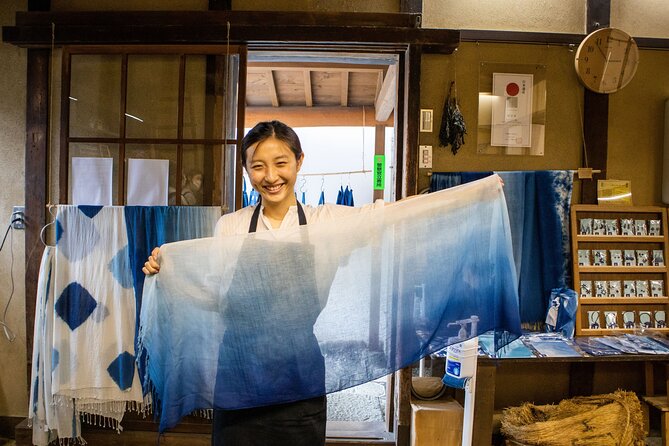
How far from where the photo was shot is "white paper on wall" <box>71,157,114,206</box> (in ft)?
8.85

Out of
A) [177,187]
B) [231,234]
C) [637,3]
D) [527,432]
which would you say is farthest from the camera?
[637,3]

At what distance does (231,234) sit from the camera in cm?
163

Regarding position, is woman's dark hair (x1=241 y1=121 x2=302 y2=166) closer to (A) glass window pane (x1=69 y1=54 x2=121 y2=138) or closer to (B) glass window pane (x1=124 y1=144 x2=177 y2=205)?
(B) glass window pane (x1=124 y1=144 x2=177 y2=205)

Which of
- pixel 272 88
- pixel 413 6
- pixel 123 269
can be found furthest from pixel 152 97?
pixel 272 88

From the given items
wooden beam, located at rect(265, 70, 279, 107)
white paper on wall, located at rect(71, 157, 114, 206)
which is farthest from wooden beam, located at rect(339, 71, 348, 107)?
white paper on wall, located at rect(71, 157, 114, 206)

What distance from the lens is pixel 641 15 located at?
292 centimetres

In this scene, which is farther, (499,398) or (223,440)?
(499,398)

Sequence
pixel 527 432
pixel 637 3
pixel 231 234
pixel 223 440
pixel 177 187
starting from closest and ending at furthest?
pixel 223 440 < pixel 231 234 < pixel 527 432 < pixel 177 187 < pixel 637 3

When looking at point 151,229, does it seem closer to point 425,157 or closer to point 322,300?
point 322,300

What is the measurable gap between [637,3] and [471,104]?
1.32 meters

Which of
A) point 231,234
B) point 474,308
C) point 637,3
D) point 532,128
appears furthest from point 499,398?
point 637,3

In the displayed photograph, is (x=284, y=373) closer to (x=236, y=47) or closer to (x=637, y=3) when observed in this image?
(x=236, y=47)

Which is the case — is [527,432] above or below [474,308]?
below

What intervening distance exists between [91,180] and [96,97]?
0.53m
